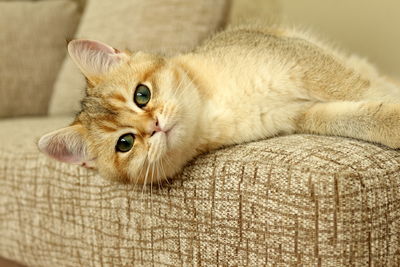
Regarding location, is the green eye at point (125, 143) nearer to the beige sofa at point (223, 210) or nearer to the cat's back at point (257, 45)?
the beige sofa at point (223, 210)

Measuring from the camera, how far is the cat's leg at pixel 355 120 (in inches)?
40.8

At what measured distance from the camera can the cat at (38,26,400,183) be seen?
1085mm

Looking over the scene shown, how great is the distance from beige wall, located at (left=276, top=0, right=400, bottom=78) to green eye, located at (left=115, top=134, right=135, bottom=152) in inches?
54.7

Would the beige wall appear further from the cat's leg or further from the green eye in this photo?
the green eye

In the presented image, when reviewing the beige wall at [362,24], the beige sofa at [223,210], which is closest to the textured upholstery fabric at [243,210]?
the beige sofa at [223,210]

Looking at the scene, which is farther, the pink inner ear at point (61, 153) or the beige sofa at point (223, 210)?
the pink inner ear at point (61, 153)

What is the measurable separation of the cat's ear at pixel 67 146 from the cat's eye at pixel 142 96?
21 centimetres

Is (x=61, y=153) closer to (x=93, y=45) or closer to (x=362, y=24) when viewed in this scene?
(x=93, y=45)

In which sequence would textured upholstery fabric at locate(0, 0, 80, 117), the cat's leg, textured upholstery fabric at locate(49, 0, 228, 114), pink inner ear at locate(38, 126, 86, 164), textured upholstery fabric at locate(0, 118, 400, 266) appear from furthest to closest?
1. textured upholstery fabric at locate(0, 0, 80, 117)
2. textured upholstery fabric at locate(49, 0, 228, 114)
3. pink inner ear at locate(38, 126, 86, 164)
4. the cat's leg
5. textured upholstery fabric at locate(0, 118, 400, 266)

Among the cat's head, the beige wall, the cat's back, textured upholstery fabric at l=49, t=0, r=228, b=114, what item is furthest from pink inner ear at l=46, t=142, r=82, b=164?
the beige wall

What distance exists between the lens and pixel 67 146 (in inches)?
49.7

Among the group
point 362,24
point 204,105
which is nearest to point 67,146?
point 204,105

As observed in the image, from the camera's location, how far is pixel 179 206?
1045 mm

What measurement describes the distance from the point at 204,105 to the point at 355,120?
36cm
